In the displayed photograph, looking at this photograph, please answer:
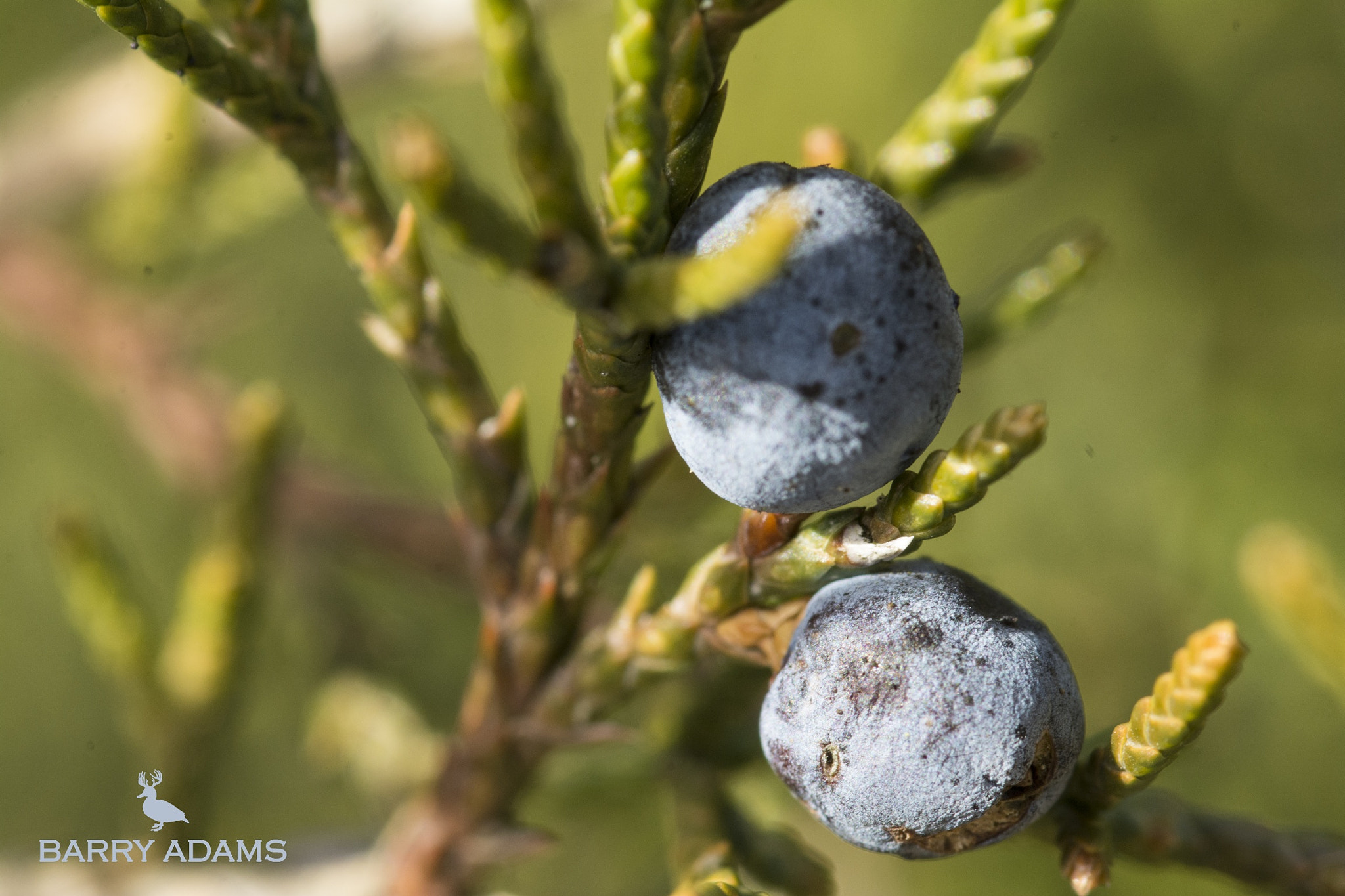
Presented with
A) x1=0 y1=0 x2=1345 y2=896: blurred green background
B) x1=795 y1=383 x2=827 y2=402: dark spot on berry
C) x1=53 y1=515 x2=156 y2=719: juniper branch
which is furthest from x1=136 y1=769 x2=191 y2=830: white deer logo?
x1=795 y1=383 x2=827 y2=402: dark spot on berry

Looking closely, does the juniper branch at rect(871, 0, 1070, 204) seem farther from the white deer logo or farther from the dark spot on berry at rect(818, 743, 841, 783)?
the white deer logo

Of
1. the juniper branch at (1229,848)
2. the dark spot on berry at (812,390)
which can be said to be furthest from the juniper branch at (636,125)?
the juniper branch at (1229,848)

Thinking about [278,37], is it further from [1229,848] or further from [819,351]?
[1229,848]

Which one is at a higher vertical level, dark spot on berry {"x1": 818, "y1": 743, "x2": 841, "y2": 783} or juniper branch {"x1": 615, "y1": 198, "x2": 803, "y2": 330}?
juniper branch {"x1": 615, "y1": 198, "x2": 803, "y2": 330}

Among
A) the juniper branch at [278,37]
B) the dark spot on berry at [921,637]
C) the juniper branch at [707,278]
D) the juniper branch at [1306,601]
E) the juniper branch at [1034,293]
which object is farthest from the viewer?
the juniper branch at [1306,601]

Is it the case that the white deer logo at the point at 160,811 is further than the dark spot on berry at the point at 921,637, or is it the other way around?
the white deer logo at the point at 160,811

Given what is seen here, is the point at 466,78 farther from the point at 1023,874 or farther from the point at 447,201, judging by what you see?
the point at 1023,874

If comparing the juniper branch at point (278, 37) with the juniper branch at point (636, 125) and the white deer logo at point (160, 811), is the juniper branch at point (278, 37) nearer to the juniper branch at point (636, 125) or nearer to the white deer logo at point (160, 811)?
the juniper branch at point (636, 125)

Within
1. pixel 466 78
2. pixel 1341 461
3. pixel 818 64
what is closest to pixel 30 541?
pixel 466 78
